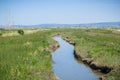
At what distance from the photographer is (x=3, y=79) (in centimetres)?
1543

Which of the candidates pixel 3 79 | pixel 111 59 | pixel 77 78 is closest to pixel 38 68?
pixel 77 78

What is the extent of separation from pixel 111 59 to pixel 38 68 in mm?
7624

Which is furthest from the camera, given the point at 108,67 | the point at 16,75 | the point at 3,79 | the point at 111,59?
the point at 111,59

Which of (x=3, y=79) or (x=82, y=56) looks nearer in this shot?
(x=3, y=79)

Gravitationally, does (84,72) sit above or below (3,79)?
below

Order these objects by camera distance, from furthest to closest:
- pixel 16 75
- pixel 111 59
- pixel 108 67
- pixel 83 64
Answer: pixel 83 64, pixel 111 59, pixel 108 67, pixel 16 75

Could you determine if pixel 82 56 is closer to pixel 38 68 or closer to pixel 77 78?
pixel 77 78

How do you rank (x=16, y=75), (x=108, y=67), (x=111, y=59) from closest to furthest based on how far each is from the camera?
1. (x=16, y=75)
2. (x=108, y=67)
3. (x=111, y=59)

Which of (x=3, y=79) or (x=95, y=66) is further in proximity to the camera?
(x=95, y=66)

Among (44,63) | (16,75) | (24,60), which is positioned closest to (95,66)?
(44,63)

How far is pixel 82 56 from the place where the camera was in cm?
2988

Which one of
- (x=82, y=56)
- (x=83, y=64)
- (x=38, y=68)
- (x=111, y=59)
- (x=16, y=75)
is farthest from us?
(x=82, y=56)

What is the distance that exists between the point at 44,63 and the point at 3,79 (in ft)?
25.3

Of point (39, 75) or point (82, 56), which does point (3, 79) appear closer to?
point (39, 75)
